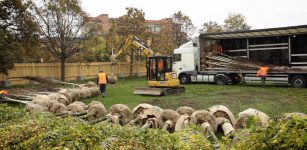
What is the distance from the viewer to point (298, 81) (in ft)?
66.4

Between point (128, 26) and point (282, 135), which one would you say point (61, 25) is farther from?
point (282, 135)

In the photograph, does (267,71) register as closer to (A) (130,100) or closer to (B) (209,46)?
(B) (209,46)

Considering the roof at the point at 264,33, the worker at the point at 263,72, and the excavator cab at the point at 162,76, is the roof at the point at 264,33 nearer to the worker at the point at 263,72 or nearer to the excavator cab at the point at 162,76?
the worker at the point at 263,72

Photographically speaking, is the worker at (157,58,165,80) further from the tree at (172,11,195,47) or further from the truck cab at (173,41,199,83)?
the tree at (172,11,195,47)

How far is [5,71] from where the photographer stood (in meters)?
19.3

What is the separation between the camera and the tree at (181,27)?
40.9 metres

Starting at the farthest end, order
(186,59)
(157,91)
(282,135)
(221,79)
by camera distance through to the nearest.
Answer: (186,59) → (221,79) → (157,91) → (282,135)

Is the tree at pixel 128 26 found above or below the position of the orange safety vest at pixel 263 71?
above

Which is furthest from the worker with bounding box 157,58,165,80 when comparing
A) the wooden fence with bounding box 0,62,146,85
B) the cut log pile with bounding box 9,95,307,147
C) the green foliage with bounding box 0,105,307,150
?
the green foliage with bounding box 0,105,307,150

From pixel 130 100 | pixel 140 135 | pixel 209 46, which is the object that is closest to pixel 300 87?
pixel 209 46

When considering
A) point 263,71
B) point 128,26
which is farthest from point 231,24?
point 263,71

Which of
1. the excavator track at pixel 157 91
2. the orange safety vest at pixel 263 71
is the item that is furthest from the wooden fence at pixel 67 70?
the orange safety vest at pixel 263 71

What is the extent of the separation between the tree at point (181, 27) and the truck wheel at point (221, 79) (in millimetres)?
17197

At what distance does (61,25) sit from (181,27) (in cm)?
1833
